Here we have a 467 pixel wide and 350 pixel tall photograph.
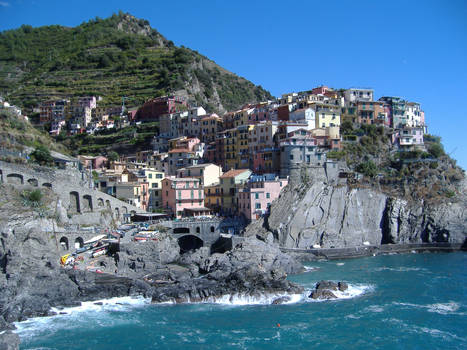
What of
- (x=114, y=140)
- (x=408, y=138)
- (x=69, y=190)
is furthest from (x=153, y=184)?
(x=408, y=138)

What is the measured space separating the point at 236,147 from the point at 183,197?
15730mm

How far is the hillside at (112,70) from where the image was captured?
108 metres

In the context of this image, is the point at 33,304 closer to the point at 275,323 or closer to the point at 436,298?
the point at 275,323

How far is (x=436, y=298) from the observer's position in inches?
1588

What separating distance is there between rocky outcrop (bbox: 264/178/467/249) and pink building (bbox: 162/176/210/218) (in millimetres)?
8549

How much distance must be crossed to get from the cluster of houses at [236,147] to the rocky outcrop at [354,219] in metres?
3.42

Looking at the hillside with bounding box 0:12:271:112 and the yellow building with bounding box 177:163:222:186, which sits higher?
the hillside with bounding box 0:12:271:112

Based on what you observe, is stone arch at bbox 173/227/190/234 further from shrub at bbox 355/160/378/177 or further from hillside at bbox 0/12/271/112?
hillside at bbox 0/12/271/112

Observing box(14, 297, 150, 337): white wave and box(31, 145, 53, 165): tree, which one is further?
box(31, 145, 53, 165): tree

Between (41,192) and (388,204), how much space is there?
43.3 metres

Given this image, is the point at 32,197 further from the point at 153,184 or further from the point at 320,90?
the point at 320,90

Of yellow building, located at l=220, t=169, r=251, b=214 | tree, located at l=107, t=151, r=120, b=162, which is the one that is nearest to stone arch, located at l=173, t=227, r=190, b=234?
yellow building, located at l=220, t=169, r=251, b=214

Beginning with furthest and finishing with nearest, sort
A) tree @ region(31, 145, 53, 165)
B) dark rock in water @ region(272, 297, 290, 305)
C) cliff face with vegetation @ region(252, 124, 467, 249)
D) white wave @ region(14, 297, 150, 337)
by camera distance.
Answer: tree @ region(31, 145, 53, 165), cliff face with vegetation @ region(252, 124, 467, 249), dark rock in water @ region(272, 297, 290, 305), white wave @ region(14, 297, 150, 337)

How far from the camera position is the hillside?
108m
